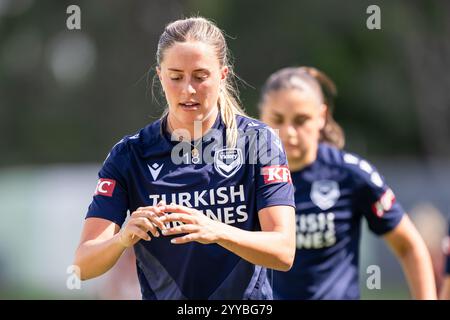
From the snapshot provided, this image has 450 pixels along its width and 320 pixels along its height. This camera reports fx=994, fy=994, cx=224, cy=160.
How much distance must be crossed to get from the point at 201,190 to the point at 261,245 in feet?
1.60

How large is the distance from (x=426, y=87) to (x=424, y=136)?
130cm

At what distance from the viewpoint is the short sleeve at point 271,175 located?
469 centimetres

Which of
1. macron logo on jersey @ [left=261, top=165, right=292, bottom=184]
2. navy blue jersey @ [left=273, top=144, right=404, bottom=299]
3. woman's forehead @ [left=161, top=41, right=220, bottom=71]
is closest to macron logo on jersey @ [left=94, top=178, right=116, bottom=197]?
woman's forehead @ [left=161, top=41, right=220, bottom=71]

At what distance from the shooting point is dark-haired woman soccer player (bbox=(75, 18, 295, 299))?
15.3 feet

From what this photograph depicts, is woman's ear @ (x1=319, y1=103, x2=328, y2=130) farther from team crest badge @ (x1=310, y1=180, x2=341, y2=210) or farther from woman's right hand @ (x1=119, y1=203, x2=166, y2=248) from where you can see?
woman's right hand @ (x1=119, y1=203, x2=166, y2=248)

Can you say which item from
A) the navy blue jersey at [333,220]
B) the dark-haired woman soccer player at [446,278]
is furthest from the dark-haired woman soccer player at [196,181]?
the dark-haired woman soccer player at [446,278]

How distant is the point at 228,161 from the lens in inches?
189

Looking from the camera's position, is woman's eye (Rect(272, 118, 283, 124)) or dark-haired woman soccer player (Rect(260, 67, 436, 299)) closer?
dark-haired woman soccer player (Rect(260, 67, 436, 299))

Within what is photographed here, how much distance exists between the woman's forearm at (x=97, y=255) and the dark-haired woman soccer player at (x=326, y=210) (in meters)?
1.91

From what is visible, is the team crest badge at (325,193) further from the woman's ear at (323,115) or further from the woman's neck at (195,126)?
the woman's neck at (195,126)

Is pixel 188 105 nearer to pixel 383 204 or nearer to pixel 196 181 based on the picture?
pixel 196 181

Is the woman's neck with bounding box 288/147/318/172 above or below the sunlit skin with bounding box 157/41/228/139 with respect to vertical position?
below

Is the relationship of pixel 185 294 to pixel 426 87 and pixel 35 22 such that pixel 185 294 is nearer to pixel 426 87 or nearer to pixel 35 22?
pixel 426 87
